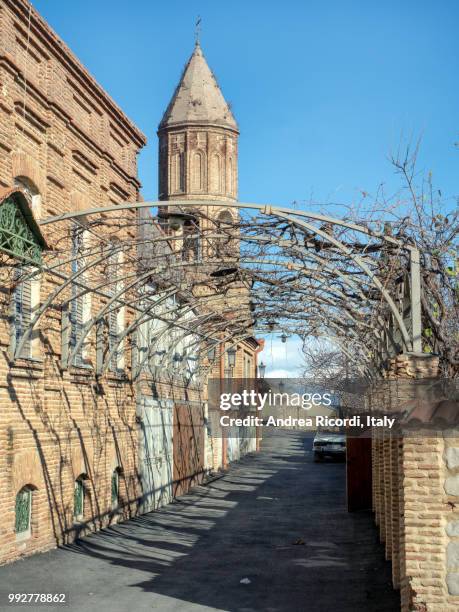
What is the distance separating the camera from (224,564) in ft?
48.9

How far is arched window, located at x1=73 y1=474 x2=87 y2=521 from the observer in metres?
17.0

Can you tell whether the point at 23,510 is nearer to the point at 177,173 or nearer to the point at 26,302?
the point at 26,302

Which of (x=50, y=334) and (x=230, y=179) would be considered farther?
(x=230, y=179)

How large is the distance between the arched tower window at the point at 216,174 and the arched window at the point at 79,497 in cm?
2682

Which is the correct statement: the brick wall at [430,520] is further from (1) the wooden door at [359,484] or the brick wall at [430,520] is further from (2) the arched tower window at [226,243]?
(1) the wooden door at [359,484]

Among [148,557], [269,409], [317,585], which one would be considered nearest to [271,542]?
[148,557]

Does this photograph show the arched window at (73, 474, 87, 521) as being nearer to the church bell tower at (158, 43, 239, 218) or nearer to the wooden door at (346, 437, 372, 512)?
the wooden door at (346, 437, 372, 512)

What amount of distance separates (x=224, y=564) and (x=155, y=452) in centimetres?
910

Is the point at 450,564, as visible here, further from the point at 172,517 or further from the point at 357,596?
the point at 172,517

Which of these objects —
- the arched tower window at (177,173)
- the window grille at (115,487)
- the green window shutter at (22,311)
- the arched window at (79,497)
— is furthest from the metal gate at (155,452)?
the arched tower window at (177,173)

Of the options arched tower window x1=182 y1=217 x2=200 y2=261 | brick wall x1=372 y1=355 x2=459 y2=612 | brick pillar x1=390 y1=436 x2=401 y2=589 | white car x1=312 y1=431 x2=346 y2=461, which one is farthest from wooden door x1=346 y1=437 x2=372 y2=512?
white car x1=312 y1=431 x2=346 y2=461

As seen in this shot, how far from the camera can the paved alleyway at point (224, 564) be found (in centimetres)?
1190

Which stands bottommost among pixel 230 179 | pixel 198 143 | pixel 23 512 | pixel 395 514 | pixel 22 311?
pixel 23 512

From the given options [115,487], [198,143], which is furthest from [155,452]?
[198,143]
